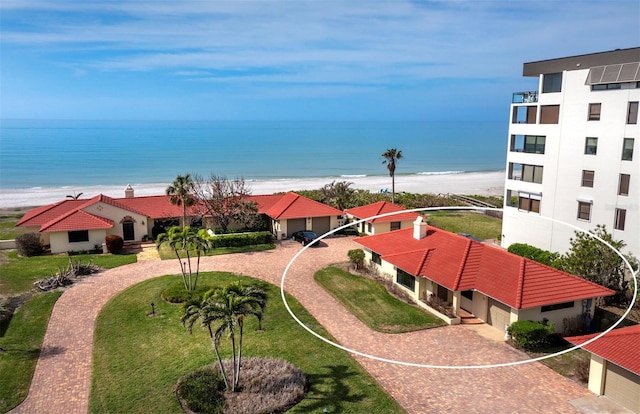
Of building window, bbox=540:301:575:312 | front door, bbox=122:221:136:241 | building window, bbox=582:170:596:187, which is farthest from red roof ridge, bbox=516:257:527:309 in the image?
front door, bbox=122:221:136:241

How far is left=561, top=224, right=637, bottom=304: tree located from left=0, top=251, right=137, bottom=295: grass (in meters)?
30.6

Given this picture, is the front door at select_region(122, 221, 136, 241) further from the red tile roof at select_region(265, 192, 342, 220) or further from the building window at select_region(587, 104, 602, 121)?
the building window at select_region(587, 104, 602, 121)

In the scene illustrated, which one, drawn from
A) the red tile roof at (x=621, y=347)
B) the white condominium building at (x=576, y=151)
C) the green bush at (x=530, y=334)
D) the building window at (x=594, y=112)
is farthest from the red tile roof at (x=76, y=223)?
the building window at (x=594, y=112)

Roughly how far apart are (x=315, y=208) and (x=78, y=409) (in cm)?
3076

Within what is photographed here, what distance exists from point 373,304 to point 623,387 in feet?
44.1

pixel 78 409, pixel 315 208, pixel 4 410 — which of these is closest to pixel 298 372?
pixel 78 409

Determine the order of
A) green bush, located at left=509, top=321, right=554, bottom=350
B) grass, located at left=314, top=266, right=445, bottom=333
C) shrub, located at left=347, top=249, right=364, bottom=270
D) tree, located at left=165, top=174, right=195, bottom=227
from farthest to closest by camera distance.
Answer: tree, located at left=165, top=174, right=195, bottom=227 → shrub, located at left=347, top=249, right=364, bottom=270 → grass, located at left=314, top=266, right=445, bottom=333 → green bush, located at left=509, top=321, right=554, bottom=350

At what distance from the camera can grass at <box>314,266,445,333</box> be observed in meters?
26.3

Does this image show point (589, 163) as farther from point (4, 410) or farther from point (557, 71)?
point (4, 410)

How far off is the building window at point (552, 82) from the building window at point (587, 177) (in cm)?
613

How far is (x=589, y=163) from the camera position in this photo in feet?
110

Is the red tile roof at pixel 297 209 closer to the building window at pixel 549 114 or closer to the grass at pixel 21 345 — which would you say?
the building window at pixel 549 114

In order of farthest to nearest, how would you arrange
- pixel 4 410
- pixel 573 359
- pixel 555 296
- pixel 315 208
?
pixel 315 208, pixel 555 296, pixel 573 359, pixel 4 410

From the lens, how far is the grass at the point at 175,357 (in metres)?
18.9
